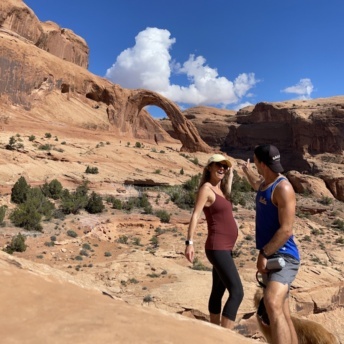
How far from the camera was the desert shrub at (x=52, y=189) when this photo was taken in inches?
672

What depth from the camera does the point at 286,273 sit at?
2945 millimetres

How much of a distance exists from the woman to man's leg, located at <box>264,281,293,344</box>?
0.65 metres

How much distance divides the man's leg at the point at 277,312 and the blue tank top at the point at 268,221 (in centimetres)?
31

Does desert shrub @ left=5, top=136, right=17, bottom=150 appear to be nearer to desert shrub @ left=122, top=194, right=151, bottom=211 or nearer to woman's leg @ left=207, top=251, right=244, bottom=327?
desert shrub @ left=122, top=194, right=151, bottom=211

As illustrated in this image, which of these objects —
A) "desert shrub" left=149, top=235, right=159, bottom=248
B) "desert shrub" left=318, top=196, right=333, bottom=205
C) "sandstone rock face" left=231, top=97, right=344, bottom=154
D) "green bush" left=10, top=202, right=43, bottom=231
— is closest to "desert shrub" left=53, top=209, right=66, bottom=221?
"green bush" left=10, top=202, right=43, bottom=231

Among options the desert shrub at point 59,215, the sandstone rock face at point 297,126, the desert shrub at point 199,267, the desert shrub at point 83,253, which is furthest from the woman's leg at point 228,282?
the sandstone rock face at point 297,126

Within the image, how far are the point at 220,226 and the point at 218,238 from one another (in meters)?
0.13

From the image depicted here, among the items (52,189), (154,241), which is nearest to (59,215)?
(52,189)

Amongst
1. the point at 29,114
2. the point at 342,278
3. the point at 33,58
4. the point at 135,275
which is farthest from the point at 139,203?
the point at 33,58

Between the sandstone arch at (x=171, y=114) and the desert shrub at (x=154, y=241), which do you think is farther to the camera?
the sandstone arch at (x=171, y=114)

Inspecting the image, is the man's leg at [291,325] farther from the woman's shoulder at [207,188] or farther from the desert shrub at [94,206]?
the desert shrub at [94,206]

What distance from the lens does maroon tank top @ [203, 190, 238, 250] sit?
11.8 ft

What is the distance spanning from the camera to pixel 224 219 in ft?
12.1

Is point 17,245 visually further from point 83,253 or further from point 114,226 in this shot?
point 114,226
